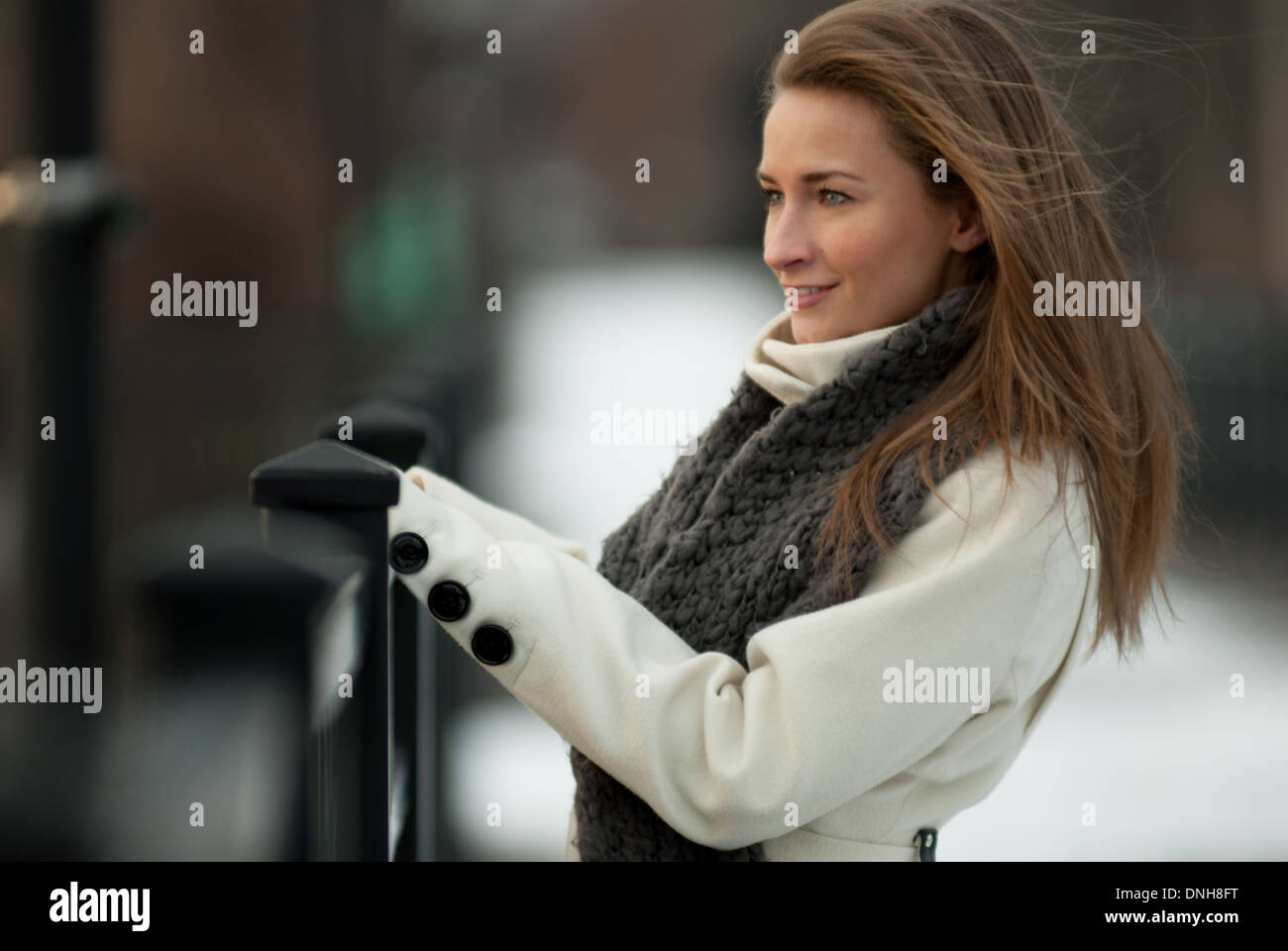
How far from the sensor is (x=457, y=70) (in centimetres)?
408

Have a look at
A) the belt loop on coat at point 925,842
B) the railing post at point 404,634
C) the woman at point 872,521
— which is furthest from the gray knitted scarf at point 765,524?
the railing post at point 404,634

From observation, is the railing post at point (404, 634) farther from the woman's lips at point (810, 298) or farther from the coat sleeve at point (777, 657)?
the woman's lips at point (810, 298)

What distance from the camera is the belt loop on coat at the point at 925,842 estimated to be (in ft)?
4.06

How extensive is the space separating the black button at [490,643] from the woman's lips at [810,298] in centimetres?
43

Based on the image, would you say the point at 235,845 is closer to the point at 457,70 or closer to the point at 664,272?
the point at 457,70

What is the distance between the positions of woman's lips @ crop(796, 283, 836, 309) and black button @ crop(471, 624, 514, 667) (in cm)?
43

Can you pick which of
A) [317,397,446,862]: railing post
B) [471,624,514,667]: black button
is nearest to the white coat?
[471,624,514,667]: black button

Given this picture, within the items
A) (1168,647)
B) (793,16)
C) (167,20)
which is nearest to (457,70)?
(167,20)

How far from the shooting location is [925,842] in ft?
4.07

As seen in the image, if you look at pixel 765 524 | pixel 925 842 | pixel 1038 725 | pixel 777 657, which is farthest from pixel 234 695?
pixel 1038 725

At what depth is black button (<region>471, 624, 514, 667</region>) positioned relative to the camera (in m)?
1.15

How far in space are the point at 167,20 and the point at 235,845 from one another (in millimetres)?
2752

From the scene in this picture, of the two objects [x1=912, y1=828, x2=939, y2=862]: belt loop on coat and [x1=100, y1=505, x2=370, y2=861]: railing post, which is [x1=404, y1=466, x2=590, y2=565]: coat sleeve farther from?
[x1=912, y1=828, x2=939, y2=862]: belt loop on coat

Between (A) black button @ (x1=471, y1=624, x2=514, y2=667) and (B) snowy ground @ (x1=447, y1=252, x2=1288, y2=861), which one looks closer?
(A) black button @ (x1=471, y1=624, x2=514, y2=667)
